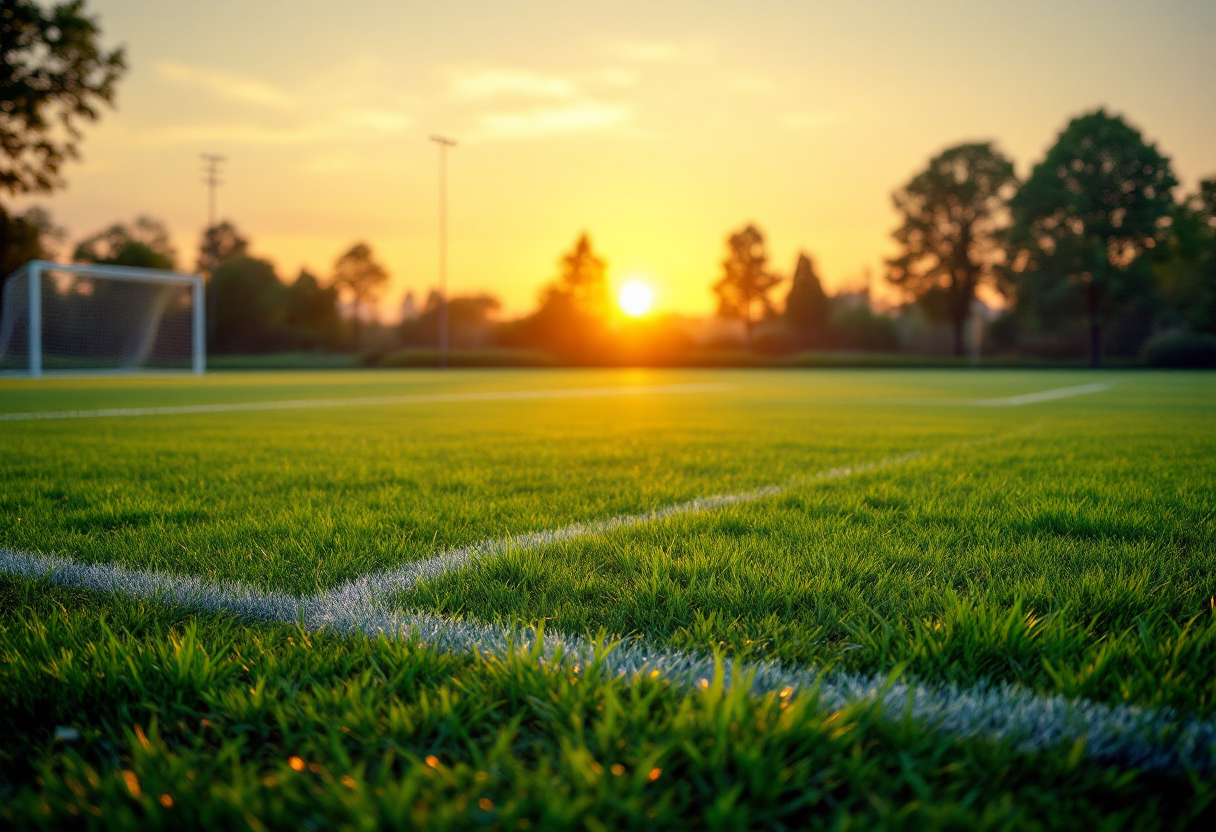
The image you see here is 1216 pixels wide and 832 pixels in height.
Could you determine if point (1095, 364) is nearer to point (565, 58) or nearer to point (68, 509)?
point (565, 58)

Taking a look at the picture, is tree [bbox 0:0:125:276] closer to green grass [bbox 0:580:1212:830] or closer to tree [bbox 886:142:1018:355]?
green grass [bbox 0:580:1212:830]

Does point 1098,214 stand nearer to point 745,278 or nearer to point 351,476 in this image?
point 745,278

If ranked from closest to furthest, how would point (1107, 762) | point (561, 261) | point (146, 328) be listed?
point (1107, 762)
point (146, 328)
point (561, 261)

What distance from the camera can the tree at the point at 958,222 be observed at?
4453 centimetres

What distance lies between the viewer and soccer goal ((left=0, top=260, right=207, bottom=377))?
71.1ft

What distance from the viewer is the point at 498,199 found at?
42031 mm

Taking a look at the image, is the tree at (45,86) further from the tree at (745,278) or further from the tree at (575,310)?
the tree at (745,278)

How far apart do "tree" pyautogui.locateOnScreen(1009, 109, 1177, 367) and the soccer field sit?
4499cm

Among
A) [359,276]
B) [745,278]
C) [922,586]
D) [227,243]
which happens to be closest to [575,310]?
[745,278]

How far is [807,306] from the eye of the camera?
54938 mm

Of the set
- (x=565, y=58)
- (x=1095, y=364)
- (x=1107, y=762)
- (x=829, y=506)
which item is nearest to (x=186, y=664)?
(x=1107, y=762)

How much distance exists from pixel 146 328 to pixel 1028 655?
30932mm

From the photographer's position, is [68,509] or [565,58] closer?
[68,509]

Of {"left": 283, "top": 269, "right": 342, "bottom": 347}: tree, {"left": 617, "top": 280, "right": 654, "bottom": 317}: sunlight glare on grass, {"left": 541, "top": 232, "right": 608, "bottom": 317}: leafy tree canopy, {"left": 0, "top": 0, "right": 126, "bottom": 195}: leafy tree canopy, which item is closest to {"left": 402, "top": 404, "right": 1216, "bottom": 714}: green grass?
{"left": 0, "top": 0, "right": 126, "bottom": 195}: leafy tree canopy
